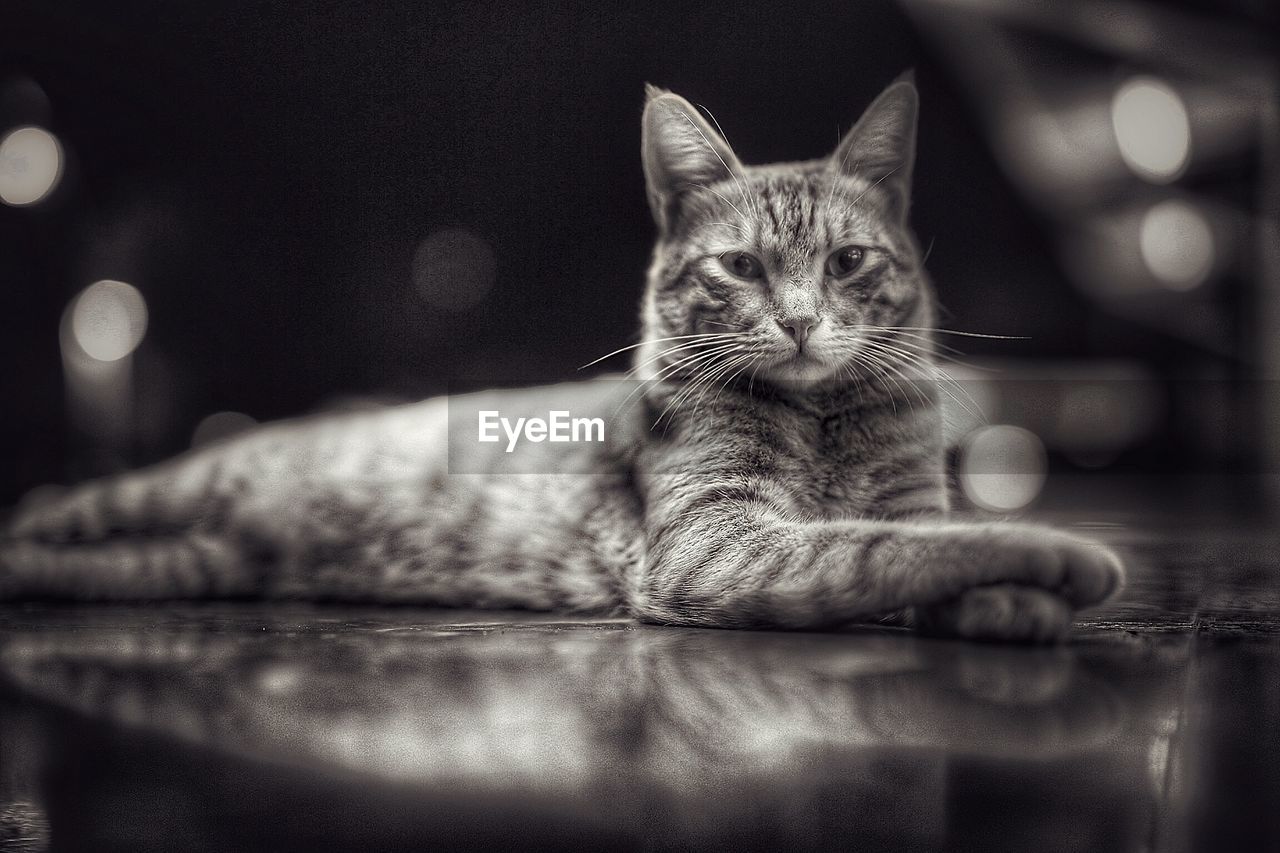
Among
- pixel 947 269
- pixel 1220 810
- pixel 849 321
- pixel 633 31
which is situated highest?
pixel 633 31

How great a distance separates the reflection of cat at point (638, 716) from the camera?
22.9 inches

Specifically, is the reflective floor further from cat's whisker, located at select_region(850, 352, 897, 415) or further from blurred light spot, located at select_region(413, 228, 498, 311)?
blurred light spot, located at select_region(413, 228, 498, 311)

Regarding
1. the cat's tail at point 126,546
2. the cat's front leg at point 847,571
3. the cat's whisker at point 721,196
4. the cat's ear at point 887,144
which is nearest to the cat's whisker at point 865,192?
the cat's ear at point 887,144

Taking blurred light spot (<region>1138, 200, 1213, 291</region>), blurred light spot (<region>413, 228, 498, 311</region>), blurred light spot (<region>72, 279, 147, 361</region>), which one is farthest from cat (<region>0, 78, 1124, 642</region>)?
blurred light spot (<region>1138, 200, 1213, 291</region>)

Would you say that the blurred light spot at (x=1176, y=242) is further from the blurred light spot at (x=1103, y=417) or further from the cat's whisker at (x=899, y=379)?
the cat's whisker at (x=899, y=379)

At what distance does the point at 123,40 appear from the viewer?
244 centimetres

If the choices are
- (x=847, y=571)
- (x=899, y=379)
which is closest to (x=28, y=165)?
(x=899, y=379)

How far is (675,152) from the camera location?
1370 millimetres

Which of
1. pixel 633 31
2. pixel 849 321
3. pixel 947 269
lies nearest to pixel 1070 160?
pixel 947 269

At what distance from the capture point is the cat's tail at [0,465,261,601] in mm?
1447

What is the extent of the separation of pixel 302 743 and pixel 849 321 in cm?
87

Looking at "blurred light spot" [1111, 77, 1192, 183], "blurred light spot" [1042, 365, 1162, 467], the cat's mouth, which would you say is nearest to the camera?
the cat's mouth

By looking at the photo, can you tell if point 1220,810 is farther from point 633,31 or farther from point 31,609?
point 633,31

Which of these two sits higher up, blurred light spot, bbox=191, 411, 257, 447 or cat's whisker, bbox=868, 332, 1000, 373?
blurred light spot, bbox=191, 411, 257, 447
